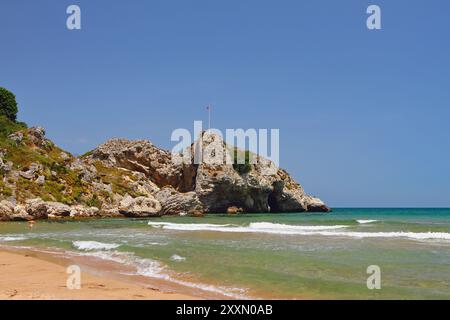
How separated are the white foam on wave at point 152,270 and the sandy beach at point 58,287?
1129mm

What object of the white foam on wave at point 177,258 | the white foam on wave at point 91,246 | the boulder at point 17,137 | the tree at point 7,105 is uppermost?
the tree at point 7,105

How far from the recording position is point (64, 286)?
936cm

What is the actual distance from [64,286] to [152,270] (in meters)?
3.67

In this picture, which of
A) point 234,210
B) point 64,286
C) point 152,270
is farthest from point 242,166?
point 64,286

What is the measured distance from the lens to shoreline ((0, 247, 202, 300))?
27.0 feet

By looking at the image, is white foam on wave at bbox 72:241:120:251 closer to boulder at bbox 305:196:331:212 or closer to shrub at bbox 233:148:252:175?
shrub at bbox 233:148:252:175

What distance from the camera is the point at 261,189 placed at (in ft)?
241

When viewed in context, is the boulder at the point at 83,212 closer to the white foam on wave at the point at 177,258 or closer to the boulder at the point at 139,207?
the boulder at the point at 139,207

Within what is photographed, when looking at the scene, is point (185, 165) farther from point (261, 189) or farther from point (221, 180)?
point (261, 189)

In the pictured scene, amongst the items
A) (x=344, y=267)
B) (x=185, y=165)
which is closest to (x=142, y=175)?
(x=185, y=165)

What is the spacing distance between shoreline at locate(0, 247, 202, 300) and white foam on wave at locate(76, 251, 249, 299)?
2.19 feet

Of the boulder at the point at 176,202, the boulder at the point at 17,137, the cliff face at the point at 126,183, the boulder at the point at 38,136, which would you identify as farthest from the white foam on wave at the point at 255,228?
the boulder at the point at 38,136

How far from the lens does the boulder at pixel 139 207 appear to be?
54.6 metres
